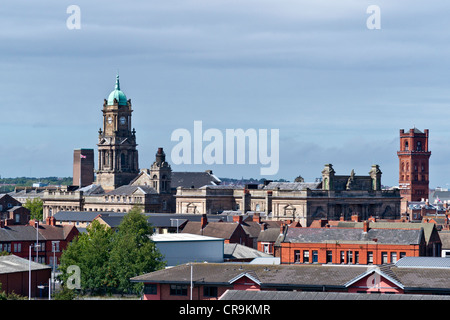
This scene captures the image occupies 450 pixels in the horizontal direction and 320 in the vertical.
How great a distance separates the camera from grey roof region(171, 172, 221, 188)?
631 ft

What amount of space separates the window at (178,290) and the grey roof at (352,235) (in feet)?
96.7

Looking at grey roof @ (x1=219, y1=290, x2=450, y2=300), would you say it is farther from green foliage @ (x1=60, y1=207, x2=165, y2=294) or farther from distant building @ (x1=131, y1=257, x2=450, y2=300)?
green foliage @ (x1=60, y1=207, x2=165, y2=294)

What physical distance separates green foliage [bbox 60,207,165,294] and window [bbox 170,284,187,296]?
615 inches

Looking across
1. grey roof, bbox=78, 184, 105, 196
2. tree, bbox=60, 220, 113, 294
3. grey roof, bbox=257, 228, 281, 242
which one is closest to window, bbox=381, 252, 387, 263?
tree, bbox=60, 220, 113, 294

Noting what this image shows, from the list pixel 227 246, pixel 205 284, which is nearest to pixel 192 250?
pixel 227 246

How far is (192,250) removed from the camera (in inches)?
3659

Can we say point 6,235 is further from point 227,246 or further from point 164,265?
point 164,265

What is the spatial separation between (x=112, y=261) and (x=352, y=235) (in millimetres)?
21104

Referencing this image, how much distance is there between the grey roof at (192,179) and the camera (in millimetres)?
192375

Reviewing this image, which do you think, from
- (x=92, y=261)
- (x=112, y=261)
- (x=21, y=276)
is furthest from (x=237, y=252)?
(x=21, y=276)

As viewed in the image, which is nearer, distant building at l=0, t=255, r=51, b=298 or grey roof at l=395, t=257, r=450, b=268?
grey roof at l=395, t=257, r=450, b=268

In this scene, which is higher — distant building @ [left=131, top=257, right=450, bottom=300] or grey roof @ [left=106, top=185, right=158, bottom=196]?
grey roof @ [left=106, top=185, right=158, bottom=196]
